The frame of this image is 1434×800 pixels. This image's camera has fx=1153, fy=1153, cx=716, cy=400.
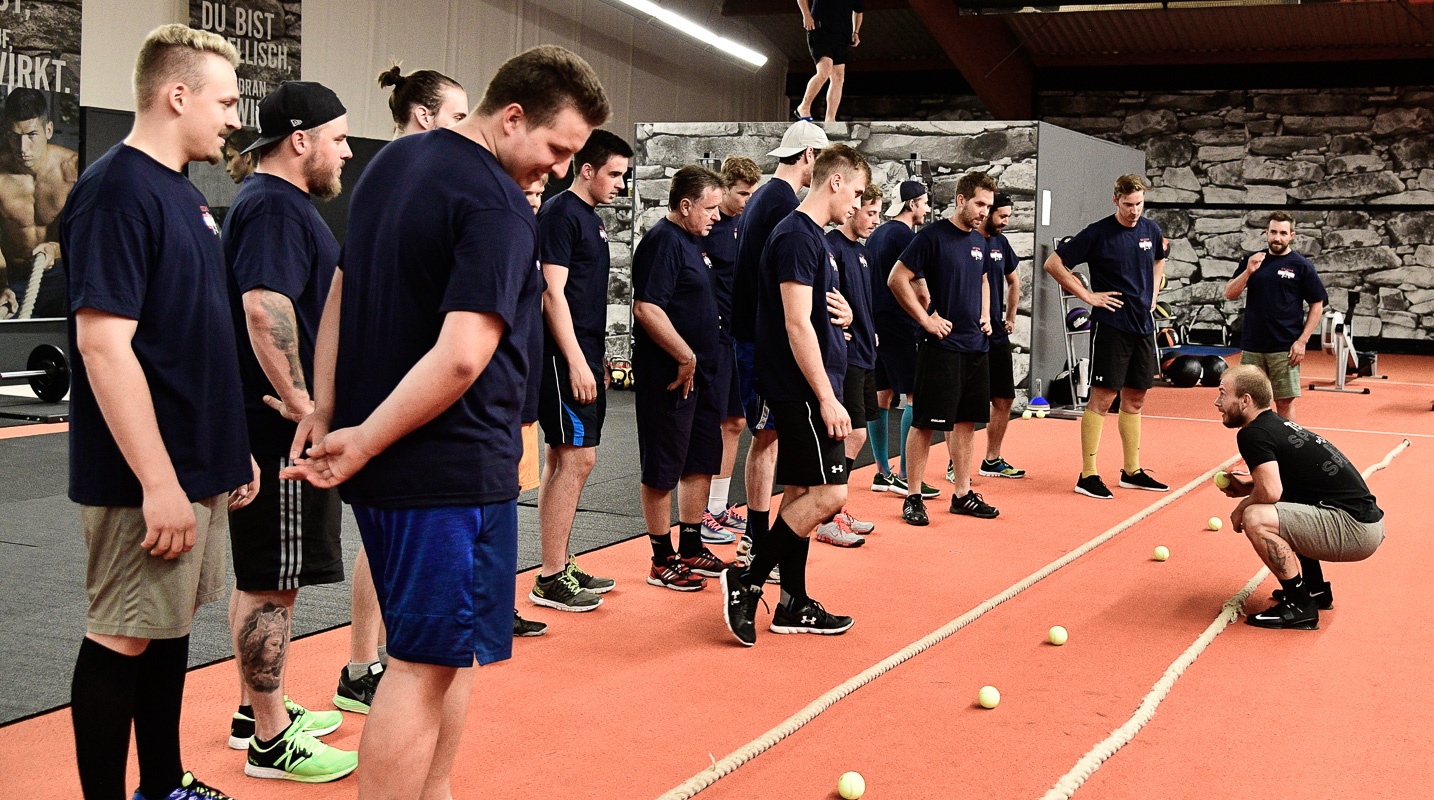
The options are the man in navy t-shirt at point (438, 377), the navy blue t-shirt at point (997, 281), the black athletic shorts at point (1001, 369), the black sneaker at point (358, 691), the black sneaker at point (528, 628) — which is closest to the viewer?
the man in navy t-shirt at point (438, 377)

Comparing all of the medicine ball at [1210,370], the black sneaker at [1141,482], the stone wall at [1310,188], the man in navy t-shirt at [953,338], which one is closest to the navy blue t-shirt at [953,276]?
the man in navy t-shirt at [953,338]

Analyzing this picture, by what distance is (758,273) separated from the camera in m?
4.15

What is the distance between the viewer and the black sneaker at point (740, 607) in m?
3.71

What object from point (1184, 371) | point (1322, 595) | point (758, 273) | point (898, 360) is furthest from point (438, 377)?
point (1184, 371)

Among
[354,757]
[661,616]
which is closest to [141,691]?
[354,757]

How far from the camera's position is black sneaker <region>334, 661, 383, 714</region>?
3.04 metres

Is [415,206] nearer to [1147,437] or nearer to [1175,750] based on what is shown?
[1175,750]

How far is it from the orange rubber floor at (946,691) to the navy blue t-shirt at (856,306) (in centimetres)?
88

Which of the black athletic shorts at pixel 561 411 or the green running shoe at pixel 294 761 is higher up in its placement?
the black athletic shorts at pixel 561 411

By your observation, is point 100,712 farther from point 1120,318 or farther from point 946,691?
point 1120,318

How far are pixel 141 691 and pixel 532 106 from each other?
4.39 ft

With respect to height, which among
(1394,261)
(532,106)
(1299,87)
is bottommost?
(532,106)

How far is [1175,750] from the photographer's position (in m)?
2.90

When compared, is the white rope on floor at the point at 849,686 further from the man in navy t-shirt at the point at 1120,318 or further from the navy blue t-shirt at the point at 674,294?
the navy blue t-shirt at the point at 674,294
